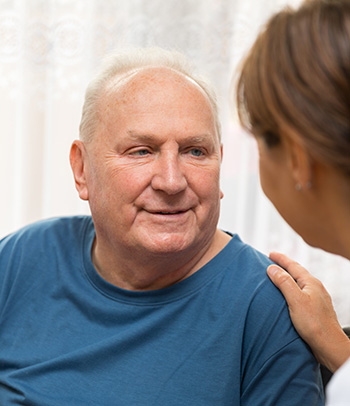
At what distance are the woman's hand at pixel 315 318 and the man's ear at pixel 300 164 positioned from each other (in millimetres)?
436

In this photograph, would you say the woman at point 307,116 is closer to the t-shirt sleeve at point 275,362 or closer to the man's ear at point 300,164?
the man's ear at point 300,164

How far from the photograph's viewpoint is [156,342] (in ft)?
4.70

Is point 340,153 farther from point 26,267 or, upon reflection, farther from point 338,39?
point 26,267

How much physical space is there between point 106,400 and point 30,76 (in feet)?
5.36

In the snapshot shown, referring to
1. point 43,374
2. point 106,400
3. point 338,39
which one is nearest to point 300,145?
point 338,39

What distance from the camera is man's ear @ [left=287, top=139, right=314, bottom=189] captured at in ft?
3.04

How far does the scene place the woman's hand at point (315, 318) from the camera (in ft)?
4.20

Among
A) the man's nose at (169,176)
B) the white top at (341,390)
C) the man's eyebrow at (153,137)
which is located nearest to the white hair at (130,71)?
the man's eyebrow at (153,137)

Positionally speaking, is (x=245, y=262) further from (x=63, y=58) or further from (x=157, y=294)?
(x=63, y=58)

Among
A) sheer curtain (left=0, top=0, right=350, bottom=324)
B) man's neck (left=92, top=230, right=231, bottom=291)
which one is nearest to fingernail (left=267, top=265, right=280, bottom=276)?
man's neck (left=92, top=230, right=231, bottom=291)

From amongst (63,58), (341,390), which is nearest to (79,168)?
(341,390)

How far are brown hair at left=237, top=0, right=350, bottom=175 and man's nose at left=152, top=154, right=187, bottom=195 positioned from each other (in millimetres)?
461

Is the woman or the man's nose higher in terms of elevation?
the woman

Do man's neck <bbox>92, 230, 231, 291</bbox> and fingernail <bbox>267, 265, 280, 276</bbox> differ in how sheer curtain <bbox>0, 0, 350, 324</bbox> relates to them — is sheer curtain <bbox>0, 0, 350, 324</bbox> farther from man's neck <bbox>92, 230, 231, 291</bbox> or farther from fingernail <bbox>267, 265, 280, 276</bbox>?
fingernail <bbox>267, 265, 280, 276</bbox>
